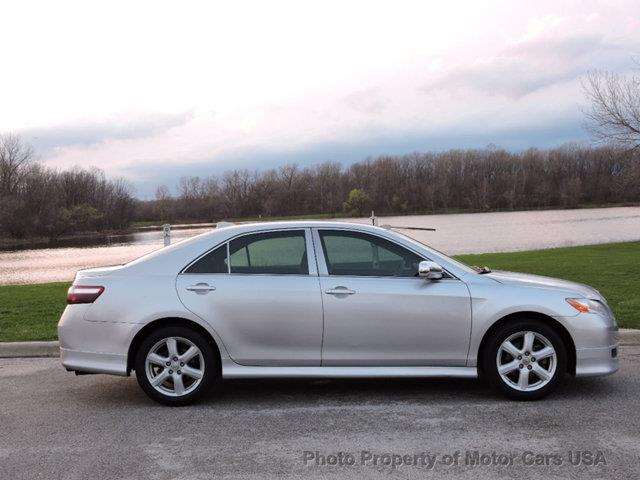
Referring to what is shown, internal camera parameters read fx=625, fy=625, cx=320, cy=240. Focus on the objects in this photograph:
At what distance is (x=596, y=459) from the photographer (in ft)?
12.9

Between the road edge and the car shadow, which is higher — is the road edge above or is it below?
above

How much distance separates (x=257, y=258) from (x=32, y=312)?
5.90 metres

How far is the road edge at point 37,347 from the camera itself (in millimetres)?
7234

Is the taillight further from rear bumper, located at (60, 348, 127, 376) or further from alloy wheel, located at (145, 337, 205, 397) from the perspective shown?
alloy wheel, located at (145, 337, 205, 397)

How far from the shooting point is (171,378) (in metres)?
5.23

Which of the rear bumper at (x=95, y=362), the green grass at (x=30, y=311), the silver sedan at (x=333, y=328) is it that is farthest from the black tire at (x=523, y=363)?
the green grass at (x=30, y=311)

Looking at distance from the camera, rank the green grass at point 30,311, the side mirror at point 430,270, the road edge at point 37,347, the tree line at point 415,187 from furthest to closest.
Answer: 1. the tree line at point 415,187
2. the green grass at point 30,311
3. the road edge at point 37,347
4. the side mirror at point 430,270

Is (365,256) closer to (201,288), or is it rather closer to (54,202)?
(201,288)

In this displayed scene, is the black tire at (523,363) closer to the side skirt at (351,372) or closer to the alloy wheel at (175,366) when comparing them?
the side skirt at (351,372)

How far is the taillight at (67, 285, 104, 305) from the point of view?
17.3ft

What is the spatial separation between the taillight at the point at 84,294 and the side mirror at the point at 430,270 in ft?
8.80

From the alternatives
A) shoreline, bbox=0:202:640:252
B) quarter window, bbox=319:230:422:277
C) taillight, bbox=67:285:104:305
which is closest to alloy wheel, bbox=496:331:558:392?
quarter window, bbox=319:230:422:277

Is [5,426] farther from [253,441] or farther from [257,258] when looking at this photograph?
[257,258]

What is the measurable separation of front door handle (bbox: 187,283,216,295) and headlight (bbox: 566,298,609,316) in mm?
2987
